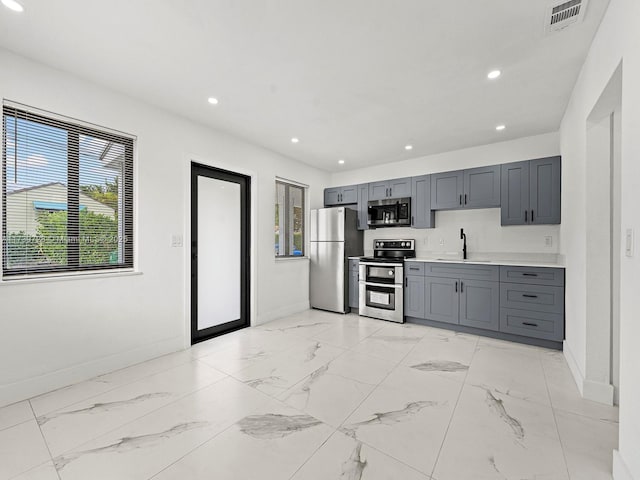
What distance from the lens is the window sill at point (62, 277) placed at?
7.11 feet

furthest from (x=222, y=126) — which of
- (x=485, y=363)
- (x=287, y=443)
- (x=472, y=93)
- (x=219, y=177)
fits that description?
(x=485, y=363)

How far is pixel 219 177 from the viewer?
12.3 ft

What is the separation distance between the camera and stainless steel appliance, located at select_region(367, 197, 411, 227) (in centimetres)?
467

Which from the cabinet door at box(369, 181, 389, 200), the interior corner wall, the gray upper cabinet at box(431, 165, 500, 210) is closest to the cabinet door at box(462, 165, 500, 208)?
the gray upper cabinet at box(431, 165, 500, 210)

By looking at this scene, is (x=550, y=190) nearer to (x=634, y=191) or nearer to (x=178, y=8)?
(x=634, y=191)

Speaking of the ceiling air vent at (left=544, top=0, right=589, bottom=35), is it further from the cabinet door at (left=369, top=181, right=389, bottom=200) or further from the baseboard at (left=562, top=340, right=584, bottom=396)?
the cabinet door at (left=369, top=181, right=389, bottom=200)

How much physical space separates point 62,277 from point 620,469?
12.4 ft

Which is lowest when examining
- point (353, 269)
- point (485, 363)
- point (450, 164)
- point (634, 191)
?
point (485, 363)

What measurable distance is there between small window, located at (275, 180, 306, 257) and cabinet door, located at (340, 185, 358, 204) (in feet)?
2.39

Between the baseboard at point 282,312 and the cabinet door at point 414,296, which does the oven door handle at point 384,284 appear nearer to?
the cabinet door at point 414,296

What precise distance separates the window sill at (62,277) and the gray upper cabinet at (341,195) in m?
3.48

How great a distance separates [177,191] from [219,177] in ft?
2.28

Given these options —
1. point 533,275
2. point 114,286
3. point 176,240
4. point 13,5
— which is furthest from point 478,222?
point 13,5

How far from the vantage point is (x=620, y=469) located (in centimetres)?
138
